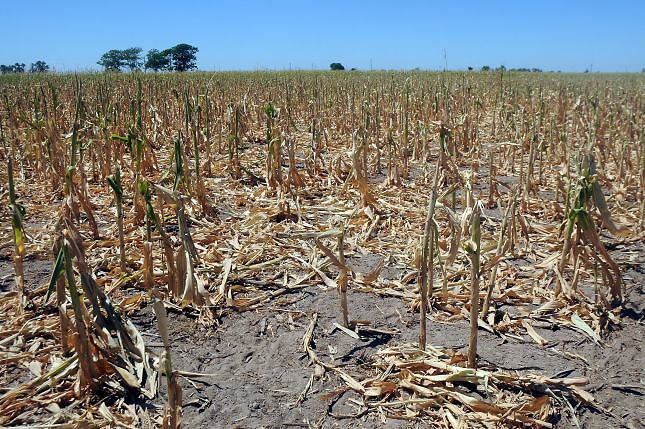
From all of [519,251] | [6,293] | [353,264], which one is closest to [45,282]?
[6,293]

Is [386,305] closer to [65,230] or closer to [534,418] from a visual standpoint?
[534,418]

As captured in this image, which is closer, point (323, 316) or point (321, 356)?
point (321, 356)

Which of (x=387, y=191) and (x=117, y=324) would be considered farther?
(x=387, y=191)

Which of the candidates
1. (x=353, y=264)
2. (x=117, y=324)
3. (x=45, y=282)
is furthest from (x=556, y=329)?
(x=45, y=282)

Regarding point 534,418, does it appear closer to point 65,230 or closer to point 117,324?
point 117,324

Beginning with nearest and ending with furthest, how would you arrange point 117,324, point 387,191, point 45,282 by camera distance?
point 117,324, point 45,282, point 387,191

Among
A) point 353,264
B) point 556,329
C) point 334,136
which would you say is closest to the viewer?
point 556,329

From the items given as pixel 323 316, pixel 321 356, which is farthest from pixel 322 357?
pixel 323 316

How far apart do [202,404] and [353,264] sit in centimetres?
169

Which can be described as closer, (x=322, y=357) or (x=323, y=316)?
(x=322, y=357)

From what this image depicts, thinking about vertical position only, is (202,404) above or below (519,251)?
below

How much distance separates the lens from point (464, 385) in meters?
2.38

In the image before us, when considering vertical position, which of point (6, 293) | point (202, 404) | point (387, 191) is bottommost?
point (202, 404)

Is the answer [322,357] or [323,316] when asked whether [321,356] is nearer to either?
[322,357]
